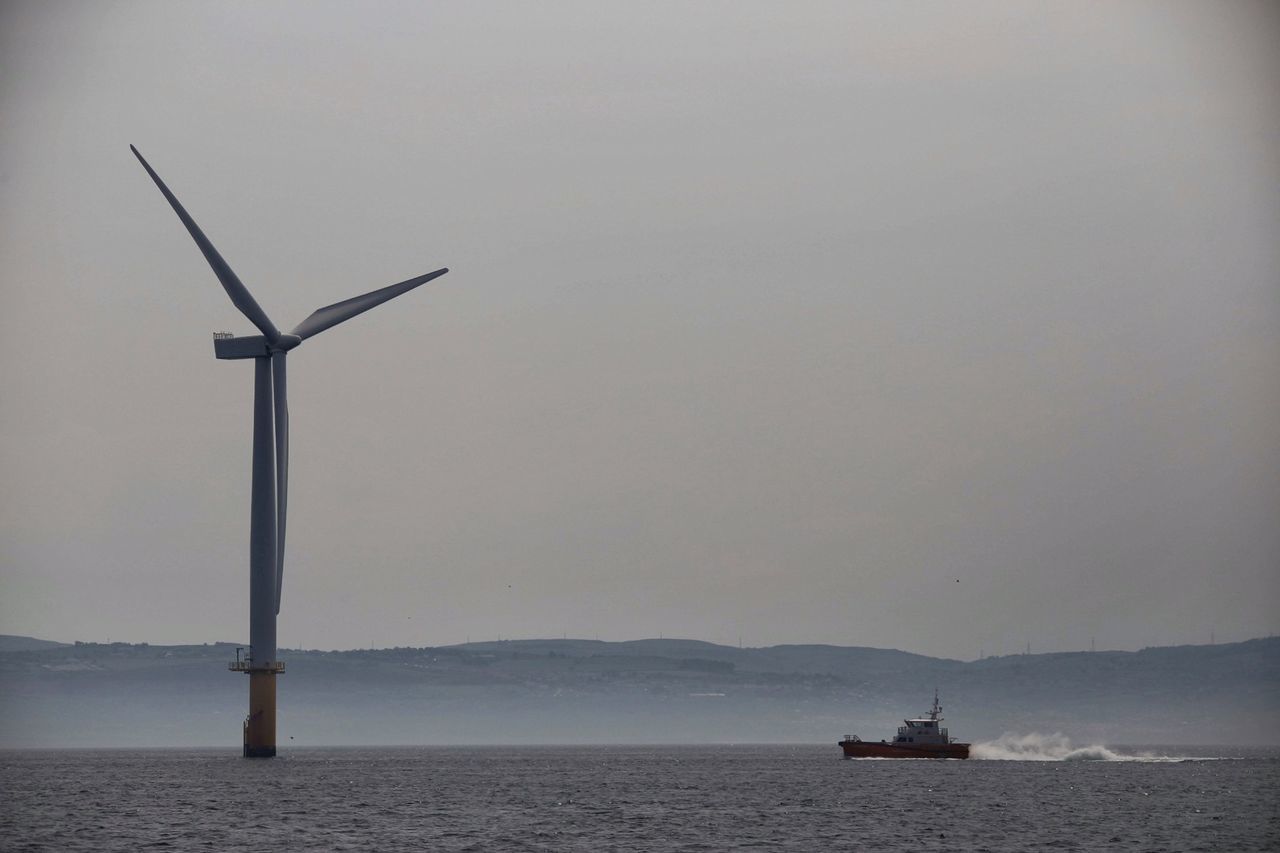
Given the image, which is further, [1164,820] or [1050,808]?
[1050,808]

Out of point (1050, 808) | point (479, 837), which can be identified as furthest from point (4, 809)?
point (1050, 808)

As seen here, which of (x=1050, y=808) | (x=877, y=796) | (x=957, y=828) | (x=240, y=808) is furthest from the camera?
(x=877, y=796)

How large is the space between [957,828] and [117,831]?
69.6 metres

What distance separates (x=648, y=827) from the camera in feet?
463

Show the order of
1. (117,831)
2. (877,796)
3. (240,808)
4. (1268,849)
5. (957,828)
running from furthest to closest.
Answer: (877,796)
(240,808)
(957,828)
(117,831)
(1268,849)

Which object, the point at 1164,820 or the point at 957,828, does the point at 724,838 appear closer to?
the point at 957,828

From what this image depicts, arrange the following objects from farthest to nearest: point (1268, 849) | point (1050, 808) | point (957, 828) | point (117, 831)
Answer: point (1050, 808), point (957, 828), point (117, 831), point (1268, 849)

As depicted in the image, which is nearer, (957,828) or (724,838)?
(724,838)

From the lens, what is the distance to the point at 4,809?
16425 centimetres

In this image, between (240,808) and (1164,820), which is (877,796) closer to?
(1164,820)

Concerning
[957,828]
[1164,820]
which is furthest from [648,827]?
[1164,820]

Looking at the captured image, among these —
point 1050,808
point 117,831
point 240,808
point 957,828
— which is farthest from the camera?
point 1050,808

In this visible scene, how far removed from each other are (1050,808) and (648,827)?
5224cm

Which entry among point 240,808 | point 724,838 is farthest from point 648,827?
point 240,808
